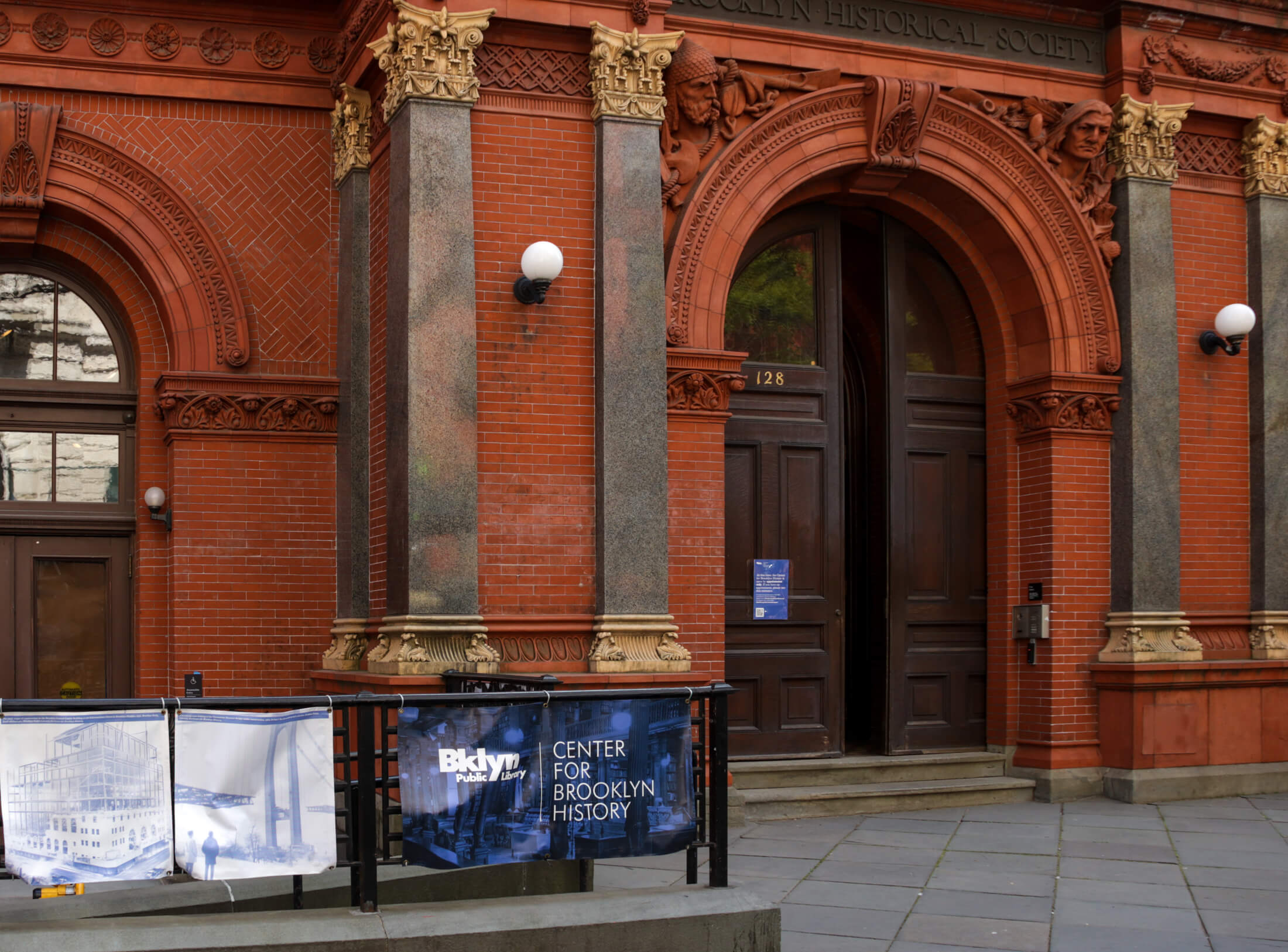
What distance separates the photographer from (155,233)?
11289 mm

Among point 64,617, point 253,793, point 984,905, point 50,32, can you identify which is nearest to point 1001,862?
point 984,905

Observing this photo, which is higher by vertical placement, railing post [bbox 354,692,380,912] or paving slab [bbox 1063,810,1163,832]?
railing post [bbox 354,692,380,912]

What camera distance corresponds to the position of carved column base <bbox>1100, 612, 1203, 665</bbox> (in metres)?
11.9

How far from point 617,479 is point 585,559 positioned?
614 mm

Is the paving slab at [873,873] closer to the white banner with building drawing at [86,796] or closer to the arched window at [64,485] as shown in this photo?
the white banner with building drawing at [86,796]

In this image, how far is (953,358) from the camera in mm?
12945

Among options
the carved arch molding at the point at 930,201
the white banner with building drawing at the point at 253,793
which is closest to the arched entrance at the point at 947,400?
the carved arch molding at the point at 930,201

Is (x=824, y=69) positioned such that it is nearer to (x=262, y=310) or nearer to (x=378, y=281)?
(x=378, y=281)

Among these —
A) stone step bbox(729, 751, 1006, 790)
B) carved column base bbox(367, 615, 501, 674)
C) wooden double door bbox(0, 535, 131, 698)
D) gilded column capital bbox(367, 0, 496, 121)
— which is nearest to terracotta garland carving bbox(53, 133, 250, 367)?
wooden double door bbox(0, 535, 131, 698)

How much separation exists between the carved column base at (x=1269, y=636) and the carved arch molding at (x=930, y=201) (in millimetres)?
2583

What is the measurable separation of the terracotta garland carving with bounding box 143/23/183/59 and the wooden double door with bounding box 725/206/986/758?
4.82 meters

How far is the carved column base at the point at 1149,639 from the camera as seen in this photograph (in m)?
11.9

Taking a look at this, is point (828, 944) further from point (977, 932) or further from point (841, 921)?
point (977, 932)

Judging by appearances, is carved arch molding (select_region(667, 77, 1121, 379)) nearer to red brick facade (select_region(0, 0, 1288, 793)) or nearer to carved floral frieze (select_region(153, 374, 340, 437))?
red brick facade (select_region(0, 0, 1288, 793))
